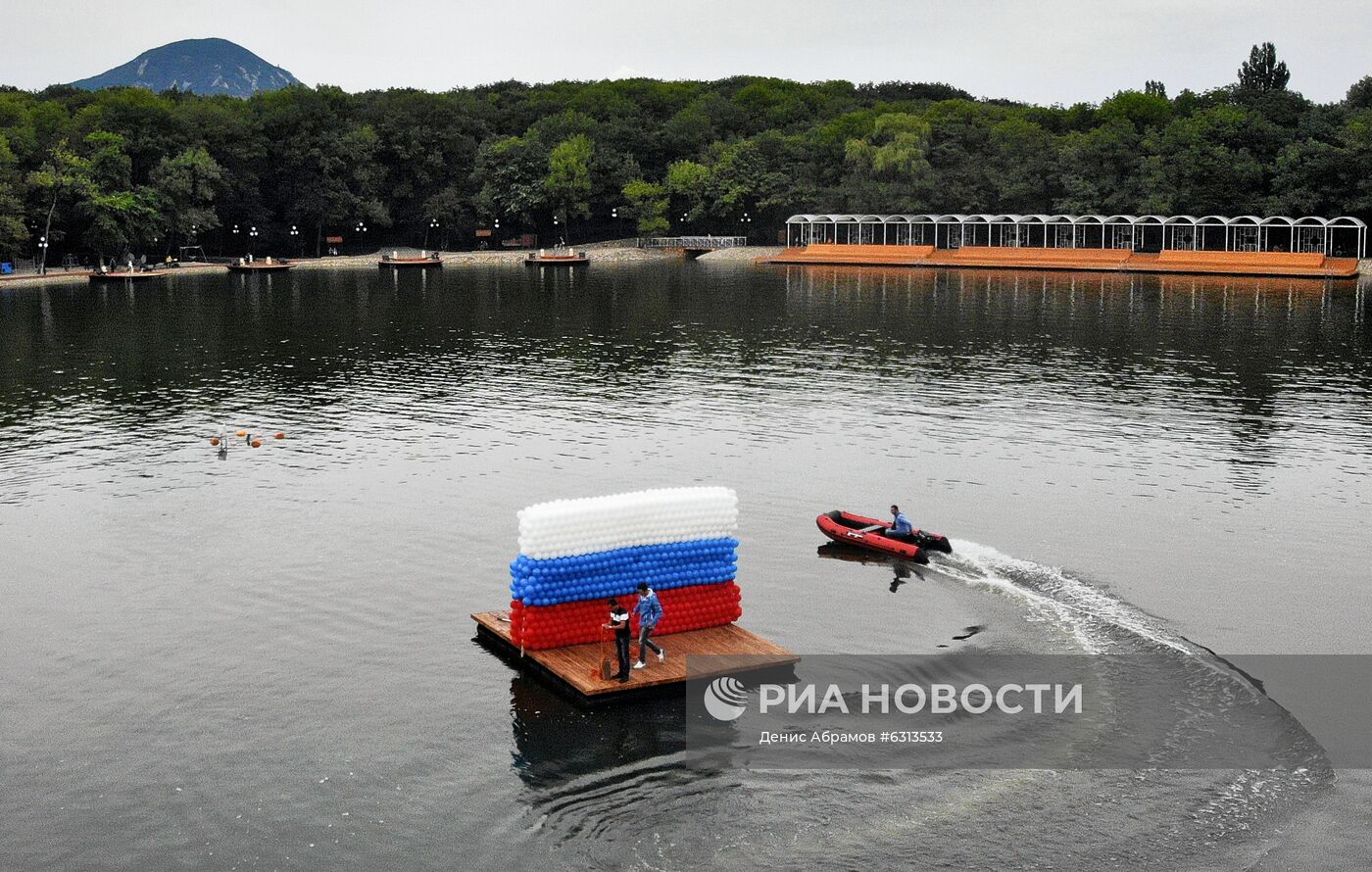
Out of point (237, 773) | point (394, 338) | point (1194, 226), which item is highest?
point (1194, 226)

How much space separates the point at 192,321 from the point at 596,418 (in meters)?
61.3

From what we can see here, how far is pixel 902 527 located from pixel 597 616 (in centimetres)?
1423

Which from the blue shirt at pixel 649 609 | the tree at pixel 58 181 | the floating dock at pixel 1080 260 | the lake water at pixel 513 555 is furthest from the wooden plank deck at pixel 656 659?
the tree at pixel 58 181

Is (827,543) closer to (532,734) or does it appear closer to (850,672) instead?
(850,672)

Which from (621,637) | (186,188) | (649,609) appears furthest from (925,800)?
(186,188)

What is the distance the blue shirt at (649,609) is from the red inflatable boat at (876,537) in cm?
1356

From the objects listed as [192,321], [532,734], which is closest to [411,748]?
[532,734]

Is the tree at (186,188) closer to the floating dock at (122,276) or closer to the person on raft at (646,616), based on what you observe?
the floating dock at (122,276)

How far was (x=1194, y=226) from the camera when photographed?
167m

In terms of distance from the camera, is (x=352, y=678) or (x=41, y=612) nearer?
(x=352, y=678)

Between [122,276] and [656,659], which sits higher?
[122,276]

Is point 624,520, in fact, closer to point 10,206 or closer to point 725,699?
point 725,699

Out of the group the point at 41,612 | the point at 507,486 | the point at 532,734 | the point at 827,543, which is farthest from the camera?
the point at 507,486

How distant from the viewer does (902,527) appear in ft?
150
